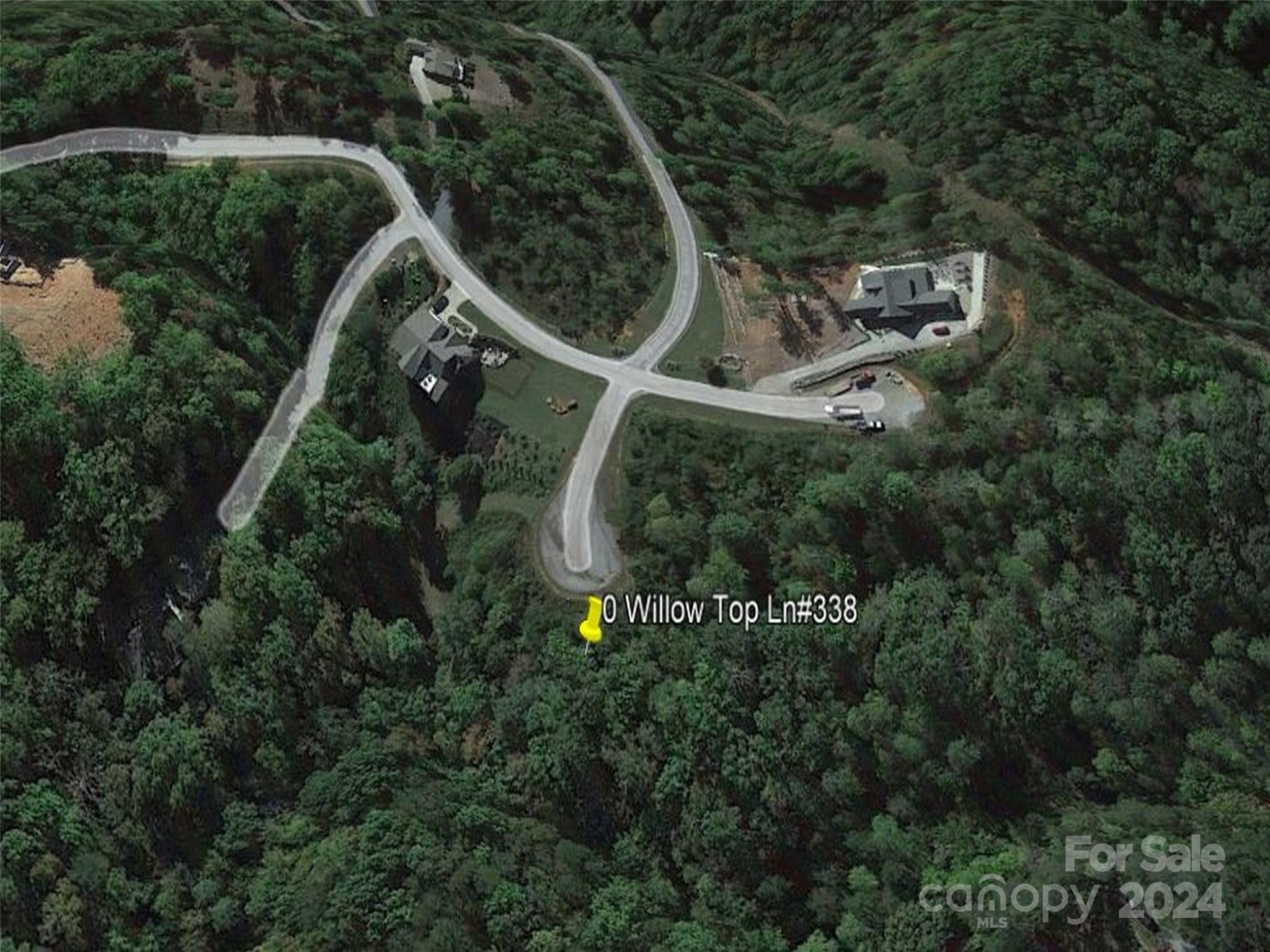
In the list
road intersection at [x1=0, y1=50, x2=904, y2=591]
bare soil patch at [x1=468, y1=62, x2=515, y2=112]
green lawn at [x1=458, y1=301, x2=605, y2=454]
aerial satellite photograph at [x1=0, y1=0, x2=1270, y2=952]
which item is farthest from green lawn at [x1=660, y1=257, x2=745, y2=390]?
bare soil patch at [x1=468, y1=62, x2=515, y2=112]

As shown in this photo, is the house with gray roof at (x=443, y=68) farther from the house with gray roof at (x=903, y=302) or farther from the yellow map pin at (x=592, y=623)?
the yellow map pin at (x=592, y=623)

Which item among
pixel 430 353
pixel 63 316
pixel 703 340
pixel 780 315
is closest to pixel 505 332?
pixel 430 353

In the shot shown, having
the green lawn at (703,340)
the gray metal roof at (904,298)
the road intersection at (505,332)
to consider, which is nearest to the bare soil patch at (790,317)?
the green lawn at (703,340)

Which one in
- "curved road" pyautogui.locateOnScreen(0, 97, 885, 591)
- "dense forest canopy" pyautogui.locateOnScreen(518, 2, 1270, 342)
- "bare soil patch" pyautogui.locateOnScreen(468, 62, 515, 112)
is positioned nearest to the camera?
"curved road" pyautogui.locateOnScreen(0, 97, 885, 591)

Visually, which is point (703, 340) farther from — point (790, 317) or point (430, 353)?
point (430, 353)

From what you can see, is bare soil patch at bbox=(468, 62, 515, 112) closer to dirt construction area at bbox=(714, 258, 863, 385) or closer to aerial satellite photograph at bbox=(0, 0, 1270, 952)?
Result: aerial satellite photograph at bbox=(0, 0, 1270, 952)

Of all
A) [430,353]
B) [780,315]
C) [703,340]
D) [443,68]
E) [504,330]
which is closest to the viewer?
[430,353]
